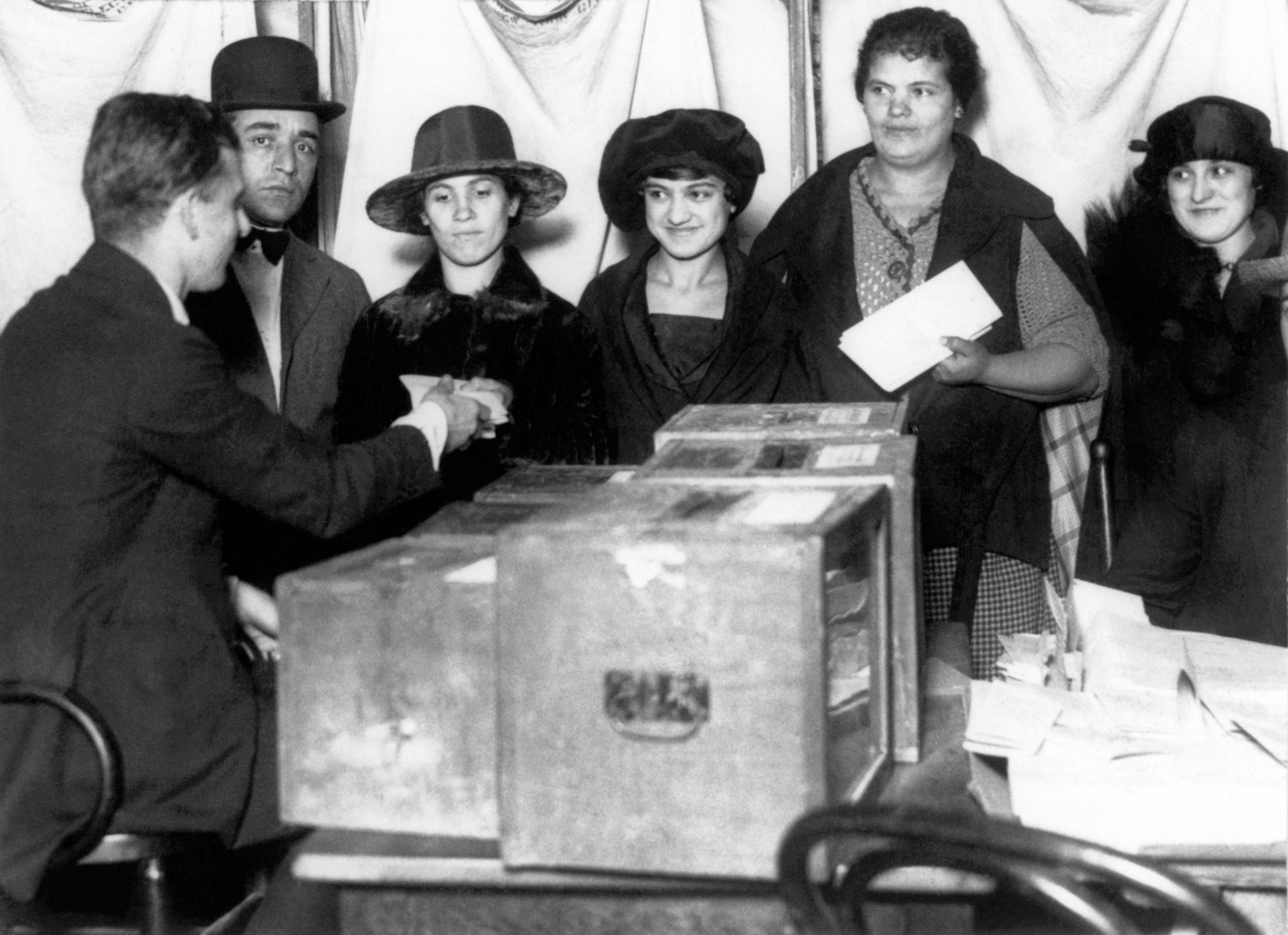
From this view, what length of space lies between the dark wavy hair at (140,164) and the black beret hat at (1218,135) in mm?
2271

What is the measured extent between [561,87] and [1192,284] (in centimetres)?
183

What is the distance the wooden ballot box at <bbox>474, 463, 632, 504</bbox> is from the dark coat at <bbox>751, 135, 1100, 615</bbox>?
1163mm

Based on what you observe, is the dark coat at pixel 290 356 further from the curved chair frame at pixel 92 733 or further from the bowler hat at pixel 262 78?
the curved chair frame at pixel 92 733

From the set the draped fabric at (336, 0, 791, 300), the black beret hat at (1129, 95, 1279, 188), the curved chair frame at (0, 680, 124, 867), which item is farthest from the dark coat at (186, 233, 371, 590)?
the black beret hat at (1129, 95, 1279, 188)

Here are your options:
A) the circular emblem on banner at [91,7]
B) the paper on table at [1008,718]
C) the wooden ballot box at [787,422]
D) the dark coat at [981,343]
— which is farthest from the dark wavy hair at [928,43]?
the circular emblem on banner at [91,7]

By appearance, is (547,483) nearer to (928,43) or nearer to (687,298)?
(687,298)

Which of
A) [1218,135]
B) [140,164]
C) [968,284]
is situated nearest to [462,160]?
[968,284]

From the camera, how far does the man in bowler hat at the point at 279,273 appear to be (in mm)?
3461

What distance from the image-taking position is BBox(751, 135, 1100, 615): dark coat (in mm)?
3318

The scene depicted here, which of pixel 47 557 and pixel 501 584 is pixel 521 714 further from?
pixel 47 557

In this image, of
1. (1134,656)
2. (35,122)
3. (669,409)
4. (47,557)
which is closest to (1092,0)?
(669,409)

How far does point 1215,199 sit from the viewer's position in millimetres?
3428

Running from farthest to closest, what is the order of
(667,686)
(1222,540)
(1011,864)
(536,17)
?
(536,17) < (1222,540) < (667,686) < (1011,864)

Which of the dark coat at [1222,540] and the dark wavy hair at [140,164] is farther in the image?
the dark coat at [1222,540]
